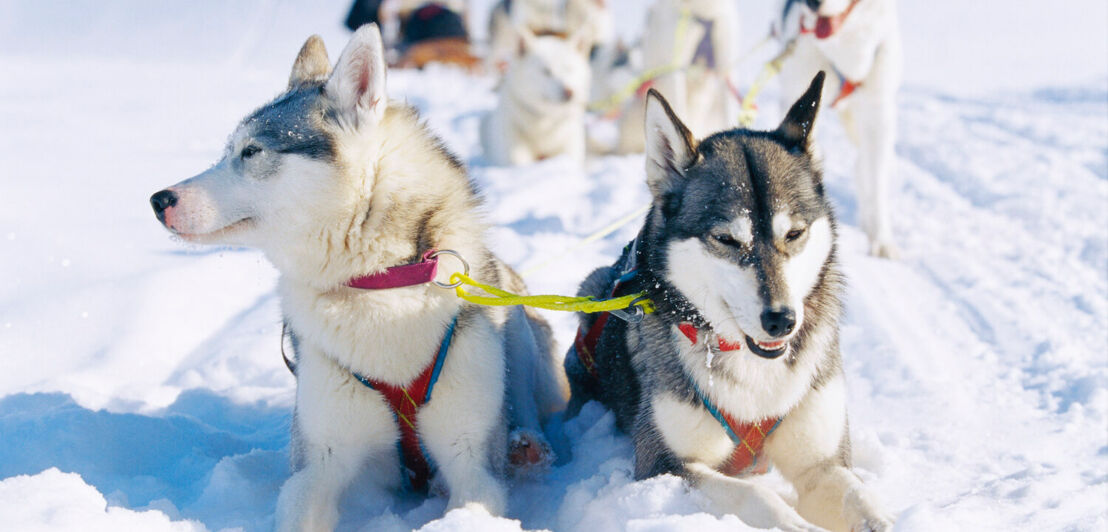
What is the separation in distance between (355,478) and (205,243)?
0.74m

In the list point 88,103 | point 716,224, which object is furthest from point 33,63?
point 716,224

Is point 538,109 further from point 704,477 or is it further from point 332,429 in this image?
point 704,477

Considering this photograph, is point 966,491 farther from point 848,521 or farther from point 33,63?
point 33,63

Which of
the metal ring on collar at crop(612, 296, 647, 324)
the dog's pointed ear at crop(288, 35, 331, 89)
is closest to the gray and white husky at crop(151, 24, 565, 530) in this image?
the dog's pointed ear at crop(288, 35, 331, 89)

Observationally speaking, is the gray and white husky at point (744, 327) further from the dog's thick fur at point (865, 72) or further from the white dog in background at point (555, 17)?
the white dog in background at point (555, 17)

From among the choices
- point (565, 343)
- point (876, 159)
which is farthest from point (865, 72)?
point (565, 343)

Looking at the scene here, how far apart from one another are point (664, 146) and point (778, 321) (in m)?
0.63

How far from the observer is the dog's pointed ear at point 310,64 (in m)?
2.52

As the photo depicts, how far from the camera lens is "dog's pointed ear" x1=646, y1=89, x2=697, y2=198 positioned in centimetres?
216

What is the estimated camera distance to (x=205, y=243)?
6.82 feet

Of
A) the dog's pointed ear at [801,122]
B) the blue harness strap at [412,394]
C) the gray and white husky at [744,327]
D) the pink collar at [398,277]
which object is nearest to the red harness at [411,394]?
the blue harness strap at [412,394]

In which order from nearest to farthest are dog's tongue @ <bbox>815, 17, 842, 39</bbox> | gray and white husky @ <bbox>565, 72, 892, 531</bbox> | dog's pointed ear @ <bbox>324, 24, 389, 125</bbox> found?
gray and white husky @ <bbox>565, 72, 892, 531</bbox> → dog's pointed ear @ <bbox>324, 24, 389, 125</bbox> → dog's tongue @ <bbox>815, 17, 842, 39</bbox>

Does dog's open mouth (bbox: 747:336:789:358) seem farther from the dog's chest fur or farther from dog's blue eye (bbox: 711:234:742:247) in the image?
the dog's chest fur

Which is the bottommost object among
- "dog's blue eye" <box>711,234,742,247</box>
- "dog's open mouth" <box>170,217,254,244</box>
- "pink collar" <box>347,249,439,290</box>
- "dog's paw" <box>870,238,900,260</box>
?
"dog's paw" <box>870,238,900,260</box>
